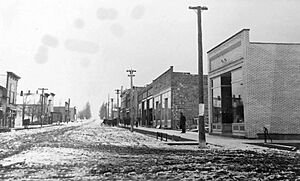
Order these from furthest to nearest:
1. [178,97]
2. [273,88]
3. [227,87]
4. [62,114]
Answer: [62,114] < [178,97] < [227,87] < [273,88]

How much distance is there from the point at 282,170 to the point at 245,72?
13.8 metres

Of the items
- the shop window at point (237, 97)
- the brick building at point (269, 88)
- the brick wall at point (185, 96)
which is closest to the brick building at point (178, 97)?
the brick wall at point (185, 96)

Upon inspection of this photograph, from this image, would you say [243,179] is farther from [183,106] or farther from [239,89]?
[183,106]

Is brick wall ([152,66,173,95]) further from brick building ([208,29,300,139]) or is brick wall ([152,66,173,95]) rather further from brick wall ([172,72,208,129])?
brick building ([208,29,300,139])

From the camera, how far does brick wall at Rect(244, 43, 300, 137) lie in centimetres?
2197

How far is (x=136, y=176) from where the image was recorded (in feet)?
27.1

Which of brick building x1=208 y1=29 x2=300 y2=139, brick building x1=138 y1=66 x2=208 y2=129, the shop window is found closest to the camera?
brick building x1=208 y1=29 x2=300 y2=139

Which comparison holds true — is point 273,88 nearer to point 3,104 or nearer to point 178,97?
point 178,97

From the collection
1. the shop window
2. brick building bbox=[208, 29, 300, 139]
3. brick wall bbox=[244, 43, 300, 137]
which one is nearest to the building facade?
the shop window

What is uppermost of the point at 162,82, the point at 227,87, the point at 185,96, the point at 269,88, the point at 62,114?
the point at 162,82

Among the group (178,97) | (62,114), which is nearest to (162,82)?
(178,97)

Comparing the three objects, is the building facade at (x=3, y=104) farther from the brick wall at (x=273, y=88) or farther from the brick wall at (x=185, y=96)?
the brick wall at (x=273, y=88)

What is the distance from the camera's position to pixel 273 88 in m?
22.3

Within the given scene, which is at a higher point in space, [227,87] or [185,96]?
[185,96]
